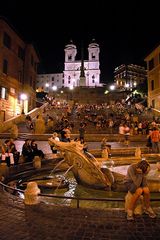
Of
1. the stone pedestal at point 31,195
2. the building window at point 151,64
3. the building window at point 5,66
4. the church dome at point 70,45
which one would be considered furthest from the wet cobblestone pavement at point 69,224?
the church dome at point 70,45

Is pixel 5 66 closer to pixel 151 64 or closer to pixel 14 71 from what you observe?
pixel 14 71

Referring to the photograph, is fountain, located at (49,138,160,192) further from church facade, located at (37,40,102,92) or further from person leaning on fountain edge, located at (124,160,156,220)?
church facade, located at (37,40,102,92)

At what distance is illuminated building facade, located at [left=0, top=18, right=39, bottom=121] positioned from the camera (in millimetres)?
36547

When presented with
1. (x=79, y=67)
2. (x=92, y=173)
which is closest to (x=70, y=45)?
(x=79, y=67)

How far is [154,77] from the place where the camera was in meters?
46.8

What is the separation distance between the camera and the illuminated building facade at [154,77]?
4428 centimetres

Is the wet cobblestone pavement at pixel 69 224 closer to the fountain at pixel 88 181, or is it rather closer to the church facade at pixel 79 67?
the fountain at pixel 88 181

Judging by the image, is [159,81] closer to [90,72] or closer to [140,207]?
[140,207]

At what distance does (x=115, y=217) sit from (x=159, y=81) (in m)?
40.9

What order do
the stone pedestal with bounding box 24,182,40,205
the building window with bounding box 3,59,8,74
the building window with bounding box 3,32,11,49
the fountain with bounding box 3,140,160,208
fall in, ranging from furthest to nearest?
1. the building window with bounding box 3,59,8,74
2. the building window with bounding box 3,32,11,49
3. the fountain with bounding box 3,140,160,208
4. the stone pedestal with bounding box 24,182,40,205

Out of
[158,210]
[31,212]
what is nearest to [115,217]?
[158,210]

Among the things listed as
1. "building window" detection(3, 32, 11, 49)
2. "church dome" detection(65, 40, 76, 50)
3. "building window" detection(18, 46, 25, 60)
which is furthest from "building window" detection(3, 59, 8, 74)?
"church dome" detection(65, 40, 76, 50)

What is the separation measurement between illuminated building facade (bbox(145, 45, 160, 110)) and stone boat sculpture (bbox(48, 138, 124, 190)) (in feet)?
124

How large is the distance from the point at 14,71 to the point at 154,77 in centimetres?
2387
